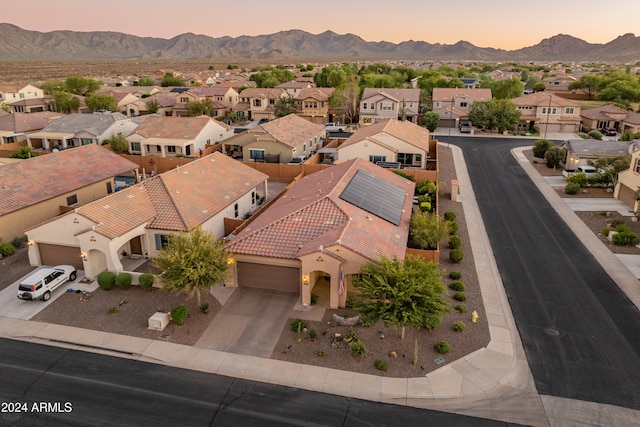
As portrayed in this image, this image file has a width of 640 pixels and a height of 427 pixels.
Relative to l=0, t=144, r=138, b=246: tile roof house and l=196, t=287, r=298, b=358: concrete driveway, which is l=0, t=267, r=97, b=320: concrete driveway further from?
l=196, t=287, r=298, b=358: concrete driveway

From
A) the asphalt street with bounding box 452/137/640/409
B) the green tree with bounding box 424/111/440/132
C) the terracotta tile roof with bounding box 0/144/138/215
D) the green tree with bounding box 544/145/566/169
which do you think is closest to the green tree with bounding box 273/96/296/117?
the green tree with bounding box 424/111/440/132

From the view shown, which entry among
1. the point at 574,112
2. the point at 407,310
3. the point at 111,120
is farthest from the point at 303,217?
the point at 574,112

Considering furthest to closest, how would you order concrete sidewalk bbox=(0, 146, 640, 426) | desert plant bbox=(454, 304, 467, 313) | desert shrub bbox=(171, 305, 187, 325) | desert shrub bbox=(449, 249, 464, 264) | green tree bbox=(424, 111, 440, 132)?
green tree bbox=(424, 111, 440, 132)
desert shrub bbox=(449, 249, 464, 264)
desert plant bbox=(454, 304, 467, 313)
desert shrub bbox=(171, 305, 187, 325)
concrete sidewalk bbox=(0, 146, 640, 426)

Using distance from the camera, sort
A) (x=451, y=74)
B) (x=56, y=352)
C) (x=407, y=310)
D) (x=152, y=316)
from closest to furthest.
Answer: (x=407, y=310), (x=56, y=352), (x=152, y=316), (x=451, y=74)

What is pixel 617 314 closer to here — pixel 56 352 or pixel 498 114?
pixel 56 352

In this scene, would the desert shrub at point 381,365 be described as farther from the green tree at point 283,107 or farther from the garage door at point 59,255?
the green tree at point 283,107

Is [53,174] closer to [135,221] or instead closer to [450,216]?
[135,221]

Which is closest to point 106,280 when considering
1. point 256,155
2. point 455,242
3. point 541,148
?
point 455,242
